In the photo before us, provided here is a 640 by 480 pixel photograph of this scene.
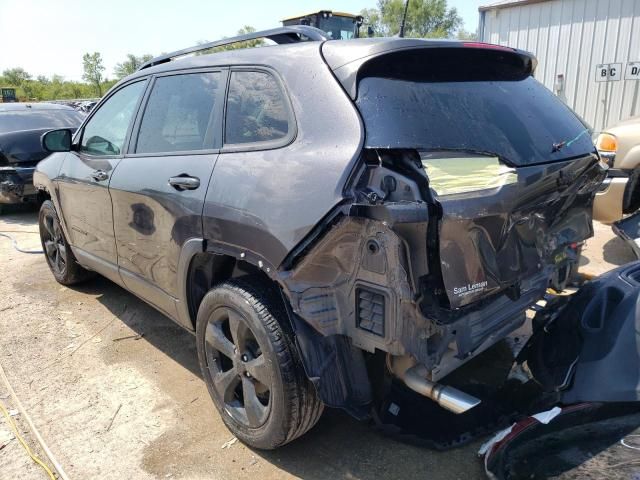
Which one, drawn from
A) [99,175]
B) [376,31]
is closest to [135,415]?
[99,175]

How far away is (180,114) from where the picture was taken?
308 cm

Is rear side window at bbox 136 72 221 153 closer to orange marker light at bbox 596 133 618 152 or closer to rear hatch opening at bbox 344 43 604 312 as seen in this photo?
rear hatch opening at bbox 344 43 604 312

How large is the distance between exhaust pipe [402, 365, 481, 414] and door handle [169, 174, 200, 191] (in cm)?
142

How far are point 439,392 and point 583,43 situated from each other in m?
9.40

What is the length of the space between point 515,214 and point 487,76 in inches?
31.6

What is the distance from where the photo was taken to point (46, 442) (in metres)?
2.82

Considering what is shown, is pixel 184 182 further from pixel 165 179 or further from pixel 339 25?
pixel 339 25

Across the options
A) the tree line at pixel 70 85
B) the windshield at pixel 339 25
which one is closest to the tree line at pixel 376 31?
the tree line at pixel 70 85

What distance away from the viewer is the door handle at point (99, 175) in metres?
3.58

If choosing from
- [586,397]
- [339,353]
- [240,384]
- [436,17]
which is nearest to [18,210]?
[240,384]

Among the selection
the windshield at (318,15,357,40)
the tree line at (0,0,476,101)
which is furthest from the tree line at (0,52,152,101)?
the windshield at (318,15,357,40)

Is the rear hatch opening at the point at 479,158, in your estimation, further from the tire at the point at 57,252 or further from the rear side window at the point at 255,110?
the tire at the point at 57,252

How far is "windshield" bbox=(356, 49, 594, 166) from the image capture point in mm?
2070

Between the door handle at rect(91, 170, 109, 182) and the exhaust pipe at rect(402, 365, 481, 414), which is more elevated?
the door handle at rect(91, 170, 109, 182)
